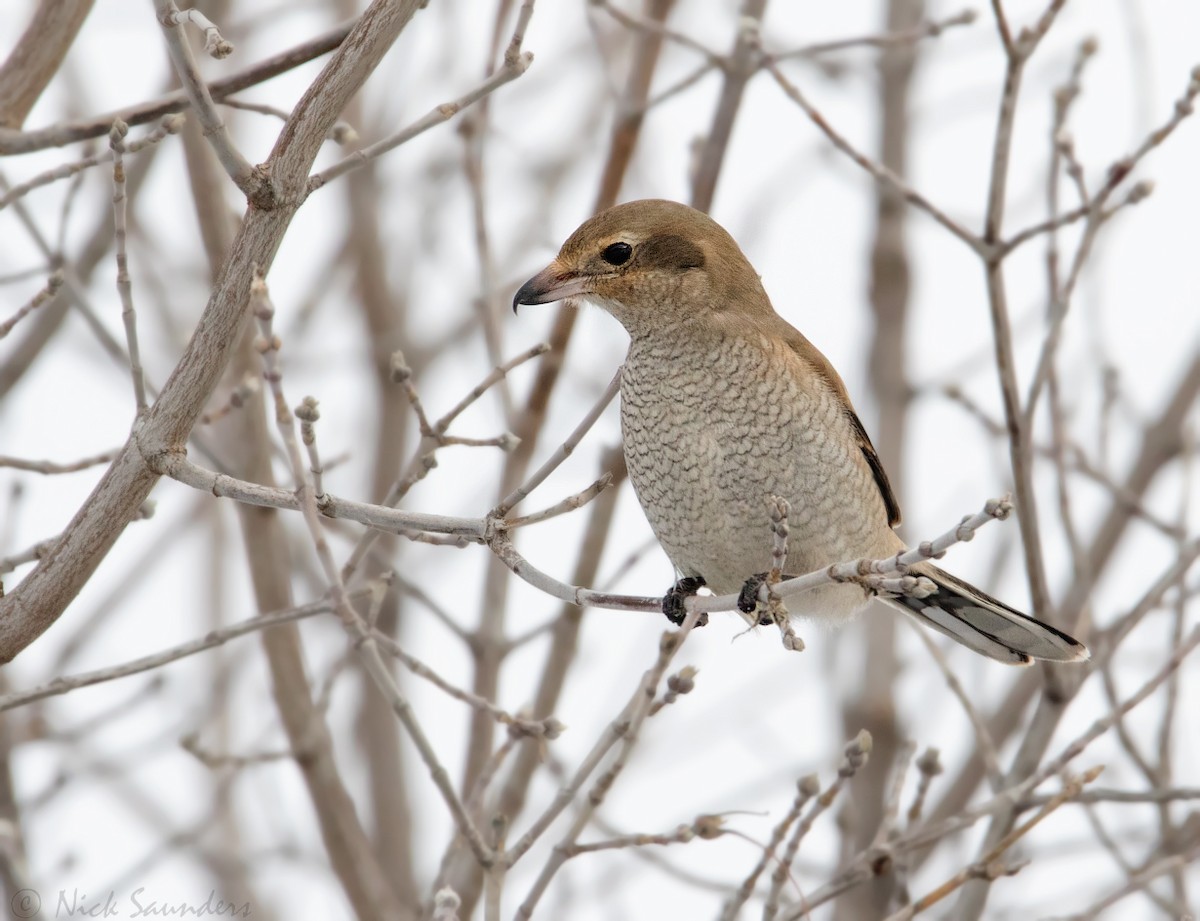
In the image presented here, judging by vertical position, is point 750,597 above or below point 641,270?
below

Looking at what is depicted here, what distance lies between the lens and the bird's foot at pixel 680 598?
11.5 feet

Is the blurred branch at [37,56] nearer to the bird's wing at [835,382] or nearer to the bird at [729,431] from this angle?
the bird at [729,431]

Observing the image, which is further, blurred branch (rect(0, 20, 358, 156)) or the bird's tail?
the bird's tail

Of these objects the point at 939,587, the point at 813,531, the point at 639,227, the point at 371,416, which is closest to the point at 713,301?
the point at 639,227

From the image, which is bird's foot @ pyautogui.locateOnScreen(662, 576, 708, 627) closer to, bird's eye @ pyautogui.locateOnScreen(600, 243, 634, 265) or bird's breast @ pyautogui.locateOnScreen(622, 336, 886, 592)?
bird's breast @ pyautogui.locateOnScreen(622, 336, 886, 592)

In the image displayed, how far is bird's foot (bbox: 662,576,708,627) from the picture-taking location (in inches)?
137

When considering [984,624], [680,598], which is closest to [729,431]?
[680,598]

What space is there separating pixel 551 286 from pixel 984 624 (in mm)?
1504

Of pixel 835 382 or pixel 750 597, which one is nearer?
pixel 750 597

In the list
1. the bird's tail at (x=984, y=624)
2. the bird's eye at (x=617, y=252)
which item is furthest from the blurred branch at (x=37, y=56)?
the bird's tail at (x=984, y=624)

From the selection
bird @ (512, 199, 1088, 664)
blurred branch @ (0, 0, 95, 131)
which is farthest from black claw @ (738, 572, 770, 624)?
blurred branch @ (0, 0, 95, 131)
